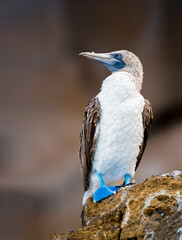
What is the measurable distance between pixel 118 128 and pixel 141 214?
1.80 ft

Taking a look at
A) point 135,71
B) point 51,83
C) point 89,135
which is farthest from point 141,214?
point 51,83

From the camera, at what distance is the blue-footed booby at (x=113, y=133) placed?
1923 millimetres

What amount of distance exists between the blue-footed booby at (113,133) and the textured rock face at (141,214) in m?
0.16

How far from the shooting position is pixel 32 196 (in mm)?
3014

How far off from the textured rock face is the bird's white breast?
8.8 inches

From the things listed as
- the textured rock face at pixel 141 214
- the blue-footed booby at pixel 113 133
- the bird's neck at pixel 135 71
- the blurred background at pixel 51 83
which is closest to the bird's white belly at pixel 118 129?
the blue-footed booby at pixel 113 133

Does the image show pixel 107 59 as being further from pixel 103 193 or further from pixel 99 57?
pixel 103 193

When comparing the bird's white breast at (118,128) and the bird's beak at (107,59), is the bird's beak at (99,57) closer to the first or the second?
the bird's beak at (107,59)

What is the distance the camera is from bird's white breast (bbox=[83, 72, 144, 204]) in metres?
1.92

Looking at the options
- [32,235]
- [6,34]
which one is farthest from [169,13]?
[32,235]

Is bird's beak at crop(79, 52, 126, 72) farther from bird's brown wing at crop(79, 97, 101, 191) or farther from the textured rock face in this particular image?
the textured rock face

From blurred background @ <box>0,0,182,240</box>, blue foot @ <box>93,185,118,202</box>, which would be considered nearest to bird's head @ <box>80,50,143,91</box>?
blue foot @ <box>93,185,118,202</box>

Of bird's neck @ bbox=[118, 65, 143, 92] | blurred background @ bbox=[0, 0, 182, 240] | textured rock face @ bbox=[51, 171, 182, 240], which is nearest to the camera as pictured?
textured rock face @ bbox=[51, 171, 182, 240]

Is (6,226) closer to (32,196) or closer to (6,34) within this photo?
(32,196)
